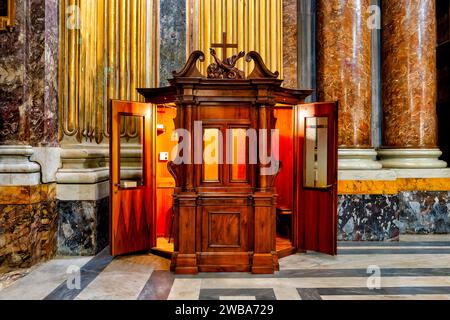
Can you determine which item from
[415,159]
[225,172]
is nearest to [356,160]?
[415,159]

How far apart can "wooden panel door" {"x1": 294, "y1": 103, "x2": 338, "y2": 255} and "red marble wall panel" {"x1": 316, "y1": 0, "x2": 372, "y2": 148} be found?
1.11 metres

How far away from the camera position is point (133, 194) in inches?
235

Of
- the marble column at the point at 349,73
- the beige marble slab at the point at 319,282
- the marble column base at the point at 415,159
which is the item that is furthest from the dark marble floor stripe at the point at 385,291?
the marble column base at the point at 415,159

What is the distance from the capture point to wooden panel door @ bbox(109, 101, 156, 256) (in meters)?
5.68

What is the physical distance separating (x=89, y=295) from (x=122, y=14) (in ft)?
16.1

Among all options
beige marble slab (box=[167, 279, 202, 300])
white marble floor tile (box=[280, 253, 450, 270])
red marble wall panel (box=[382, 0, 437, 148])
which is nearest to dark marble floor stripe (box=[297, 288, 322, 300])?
white marble floor tile (box=[280, 253, 450, 270])

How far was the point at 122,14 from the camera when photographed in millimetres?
7207

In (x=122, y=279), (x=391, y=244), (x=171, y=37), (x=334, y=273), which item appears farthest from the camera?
(x=171, y=37)

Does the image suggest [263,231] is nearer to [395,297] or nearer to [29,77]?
[395,297]

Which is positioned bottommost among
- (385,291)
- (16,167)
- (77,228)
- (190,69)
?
(385,291)

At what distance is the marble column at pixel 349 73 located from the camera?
7250mm

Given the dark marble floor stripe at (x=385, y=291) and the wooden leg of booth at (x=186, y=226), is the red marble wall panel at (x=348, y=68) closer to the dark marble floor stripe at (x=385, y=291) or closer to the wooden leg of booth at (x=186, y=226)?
the dark marble floor stripe at (x=385, y=291)

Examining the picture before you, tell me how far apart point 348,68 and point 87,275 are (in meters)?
5.30

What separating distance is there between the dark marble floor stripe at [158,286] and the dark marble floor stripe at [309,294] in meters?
1.35
